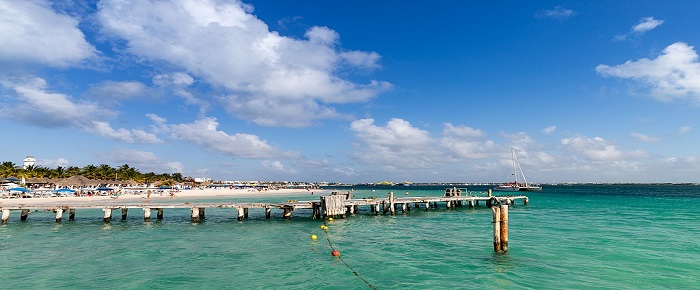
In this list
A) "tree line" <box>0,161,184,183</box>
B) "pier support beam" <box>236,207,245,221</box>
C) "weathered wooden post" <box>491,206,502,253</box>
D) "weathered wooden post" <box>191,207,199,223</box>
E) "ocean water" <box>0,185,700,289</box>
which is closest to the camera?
"ocean water" <box>0,185,700,289</box>

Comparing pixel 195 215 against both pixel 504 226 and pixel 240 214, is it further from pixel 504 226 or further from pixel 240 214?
pixel 504 226

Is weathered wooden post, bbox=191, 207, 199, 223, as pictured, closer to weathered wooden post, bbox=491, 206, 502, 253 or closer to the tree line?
weathered wooden post, bbox=491, 206, 502, 253

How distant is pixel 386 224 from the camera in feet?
120

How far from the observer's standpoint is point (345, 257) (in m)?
21.7

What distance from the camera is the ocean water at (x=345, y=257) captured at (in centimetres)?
1703

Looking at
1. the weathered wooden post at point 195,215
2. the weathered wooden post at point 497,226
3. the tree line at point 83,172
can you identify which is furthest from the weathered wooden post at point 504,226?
the tree line at point 83,172

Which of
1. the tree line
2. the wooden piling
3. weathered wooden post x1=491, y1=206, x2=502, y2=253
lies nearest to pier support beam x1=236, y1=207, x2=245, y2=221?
the wooden piling

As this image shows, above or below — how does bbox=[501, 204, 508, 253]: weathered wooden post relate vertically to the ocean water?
above

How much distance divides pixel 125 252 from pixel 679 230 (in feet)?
137

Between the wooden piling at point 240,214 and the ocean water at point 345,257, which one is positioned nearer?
the ocean water at point 345,257

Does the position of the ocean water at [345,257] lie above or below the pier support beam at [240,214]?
below

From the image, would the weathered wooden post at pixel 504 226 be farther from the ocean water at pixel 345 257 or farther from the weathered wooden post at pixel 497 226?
the ocean water at pixel 345 257

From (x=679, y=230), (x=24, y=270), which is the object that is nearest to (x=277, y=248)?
(x=24, y=270)

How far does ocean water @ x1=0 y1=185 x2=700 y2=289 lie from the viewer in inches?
671
